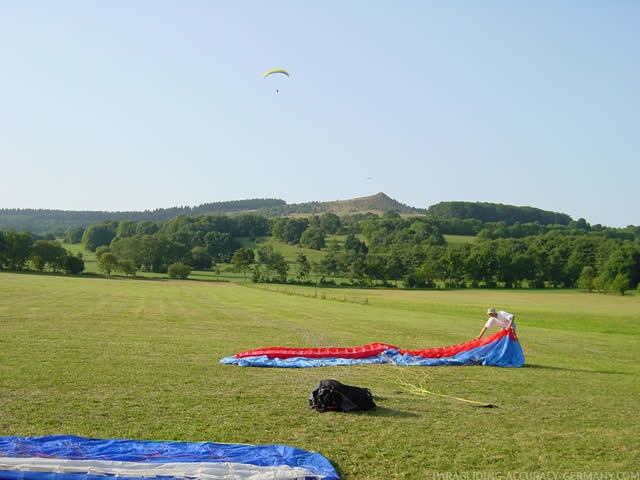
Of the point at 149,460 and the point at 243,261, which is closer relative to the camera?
the point at 149,460

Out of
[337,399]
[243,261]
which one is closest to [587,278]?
[243,261]

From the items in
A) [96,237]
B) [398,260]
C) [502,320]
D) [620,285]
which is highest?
[96,237]

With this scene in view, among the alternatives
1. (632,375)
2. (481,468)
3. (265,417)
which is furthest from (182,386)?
(632,375)

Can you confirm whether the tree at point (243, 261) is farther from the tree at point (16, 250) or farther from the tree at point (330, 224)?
the tree at point (330, 224)

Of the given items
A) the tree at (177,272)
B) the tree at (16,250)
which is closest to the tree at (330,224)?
the tree at (177,272)

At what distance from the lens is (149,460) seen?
7164mm

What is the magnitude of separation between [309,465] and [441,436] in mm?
2573

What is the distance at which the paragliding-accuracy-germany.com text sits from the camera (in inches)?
280

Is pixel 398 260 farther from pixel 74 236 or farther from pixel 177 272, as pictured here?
pixel 74 236

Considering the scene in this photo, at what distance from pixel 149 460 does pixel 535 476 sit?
16.1ft

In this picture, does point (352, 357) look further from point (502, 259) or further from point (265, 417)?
point (502, 259)

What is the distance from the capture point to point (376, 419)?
967 cm

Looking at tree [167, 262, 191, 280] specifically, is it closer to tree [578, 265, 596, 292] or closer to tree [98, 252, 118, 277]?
tree [98, 252, 118, 277]

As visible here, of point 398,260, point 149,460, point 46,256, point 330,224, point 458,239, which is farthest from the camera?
point 330,224
